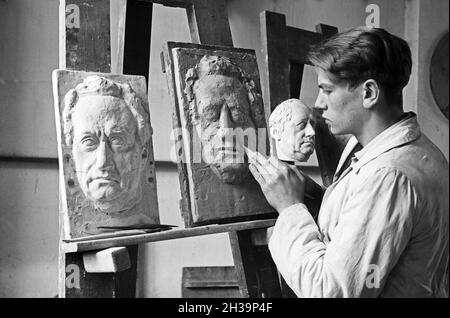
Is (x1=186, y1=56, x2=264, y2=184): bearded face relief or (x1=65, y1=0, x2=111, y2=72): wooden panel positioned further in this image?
(x1=186, y1=56, x2=264, y2=184): bearded face relief

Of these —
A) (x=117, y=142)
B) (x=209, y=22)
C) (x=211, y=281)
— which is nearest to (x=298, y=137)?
(x=209, y=22)

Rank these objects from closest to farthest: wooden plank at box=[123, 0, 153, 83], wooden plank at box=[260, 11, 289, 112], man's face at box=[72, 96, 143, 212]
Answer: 1. man's face at box=[72, 96, 143, 212]
2. wooden plank at box=[123, 0, 153, 83]
3. wooden plank at box=[260, 11, 289, 112]

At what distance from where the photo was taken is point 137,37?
7.09 ft

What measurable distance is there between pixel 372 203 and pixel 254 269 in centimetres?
86

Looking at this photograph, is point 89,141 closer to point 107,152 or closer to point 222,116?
point 107,152

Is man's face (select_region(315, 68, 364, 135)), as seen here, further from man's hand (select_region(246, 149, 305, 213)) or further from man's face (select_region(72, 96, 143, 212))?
man's face (select_region(72, 96, 143, 212))

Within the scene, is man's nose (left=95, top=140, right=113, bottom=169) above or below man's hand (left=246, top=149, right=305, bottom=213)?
above

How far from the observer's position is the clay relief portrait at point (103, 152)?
1859mm

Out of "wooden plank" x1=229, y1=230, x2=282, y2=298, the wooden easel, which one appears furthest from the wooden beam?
"wooden plank" x1=229, y1=230, x2=282, y2=298

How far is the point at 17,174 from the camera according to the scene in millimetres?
2721

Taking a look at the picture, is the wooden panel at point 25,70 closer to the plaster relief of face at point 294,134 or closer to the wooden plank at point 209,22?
the wooden plank at point 209,22

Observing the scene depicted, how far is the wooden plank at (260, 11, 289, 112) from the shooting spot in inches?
93.8

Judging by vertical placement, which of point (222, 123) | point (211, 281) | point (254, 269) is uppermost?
point (222, 123)
